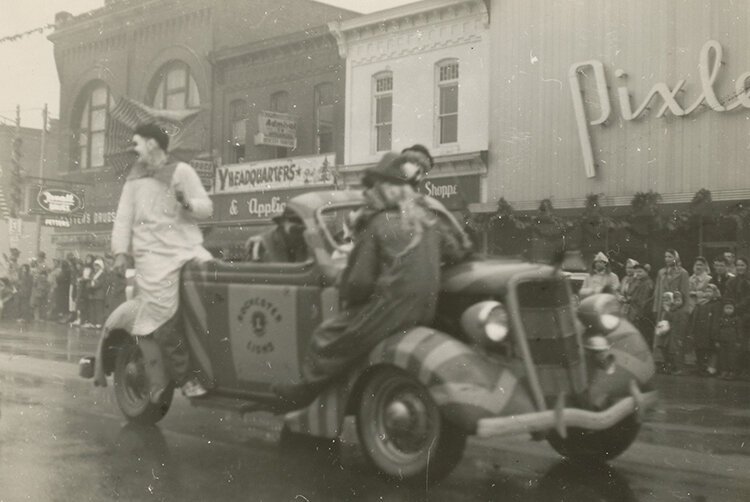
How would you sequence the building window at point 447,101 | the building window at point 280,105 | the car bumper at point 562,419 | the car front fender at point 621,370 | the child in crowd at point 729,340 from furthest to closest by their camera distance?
the building window at point 280,105 < the building window at point 447,101 < the child in crowd at point 729,340 < the car front fender at point 621,370 < the car bumper at point 562,419

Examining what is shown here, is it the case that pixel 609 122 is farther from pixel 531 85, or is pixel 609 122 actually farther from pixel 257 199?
pixel 257 199

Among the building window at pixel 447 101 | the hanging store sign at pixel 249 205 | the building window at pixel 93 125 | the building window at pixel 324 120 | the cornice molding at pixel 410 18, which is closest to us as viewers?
the cornice molding at pixel 410 18

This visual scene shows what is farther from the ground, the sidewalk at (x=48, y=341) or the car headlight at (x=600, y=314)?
the car headlight at (x=600, y=314)

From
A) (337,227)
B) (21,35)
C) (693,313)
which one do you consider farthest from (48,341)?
(337,227)

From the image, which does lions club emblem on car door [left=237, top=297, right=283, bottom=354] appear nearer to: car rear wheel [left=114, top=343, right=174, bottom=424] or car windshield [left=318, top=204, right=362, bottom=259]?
car windshield [left=318, top=204, right=362, bottom=259]

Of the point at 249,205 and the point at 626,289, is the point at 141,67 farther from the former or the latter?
the point at 626,289

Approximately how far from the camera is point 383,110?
77.0 ft

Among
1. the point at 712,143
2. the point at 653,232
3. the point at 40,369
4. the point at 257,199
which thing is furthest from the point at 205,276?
the point at 257,199

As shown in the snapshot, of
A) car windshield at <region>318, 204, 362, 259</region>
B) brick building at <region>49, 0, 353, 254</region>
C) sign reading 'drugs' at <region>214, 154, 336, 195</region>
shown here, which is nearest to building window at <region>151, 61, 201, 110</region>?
brick building at <region>49, 0, 353, 254</region>

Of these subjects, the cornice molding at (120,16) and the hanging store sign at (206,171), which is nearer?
the hanging store sign at (206,171)

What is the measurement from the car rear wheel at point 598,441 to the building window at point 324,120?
63.3 feet

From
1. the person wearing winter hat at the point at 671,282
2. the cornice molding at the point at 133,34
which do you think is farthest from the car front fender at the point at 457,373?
the cornice molding at the point at 133,34

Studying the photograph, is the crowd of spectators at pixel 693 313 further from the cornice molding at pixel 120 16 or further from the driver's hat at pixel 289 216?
the cornice molding at pixel 120 16

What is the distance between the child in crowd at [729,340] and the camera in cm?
1210
